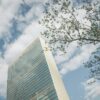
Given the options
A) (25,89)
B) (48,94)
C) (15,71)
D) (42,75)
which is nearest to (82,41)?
(48,94)

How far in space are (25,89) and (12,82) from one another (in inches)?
1015

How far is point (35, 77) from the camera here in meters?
135

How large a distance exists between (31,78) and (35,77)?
21.5 ft

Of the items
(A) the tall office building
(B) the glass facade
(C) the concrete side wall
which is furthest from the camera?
(B) the glass facade

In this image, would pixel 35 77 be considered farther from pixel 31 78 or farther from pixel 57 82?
pixel 57 82

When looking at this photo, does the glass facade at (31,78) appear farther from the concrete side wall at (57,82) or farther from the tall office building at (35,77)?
the concrete side wall at (57,82)

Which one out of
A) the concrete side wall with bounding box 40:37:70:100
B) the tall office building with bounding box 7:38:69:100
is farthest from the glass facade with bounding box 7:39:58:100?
the concrete side wall with bounding box 40:37:70:100

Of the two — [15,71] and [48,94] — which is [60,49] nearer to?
[48,94]

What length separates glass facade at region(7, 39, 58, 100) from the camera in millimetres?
122438

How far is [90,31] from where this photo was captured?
19578 mm

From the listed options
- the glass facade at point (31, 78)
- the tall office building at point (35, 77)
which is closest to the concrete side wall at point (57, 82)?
the tall office building at point (35, 77)

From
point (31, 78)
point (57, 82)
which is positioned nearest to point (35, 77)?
point (31, 78)

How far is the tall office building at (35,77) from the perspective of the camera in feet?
388

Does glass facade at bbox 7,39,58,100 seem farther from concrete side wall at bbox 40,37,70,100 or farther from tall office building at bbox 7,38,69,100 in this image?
concrete side wall at bbox 40,37,70,100
